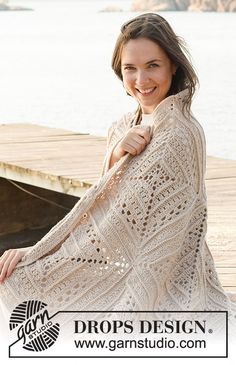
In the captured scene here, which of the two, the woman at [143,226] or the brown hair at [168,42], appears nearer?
the woman at [143,226]

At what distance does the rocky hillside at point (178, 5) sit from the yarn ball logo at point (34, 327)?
4346 centimetres

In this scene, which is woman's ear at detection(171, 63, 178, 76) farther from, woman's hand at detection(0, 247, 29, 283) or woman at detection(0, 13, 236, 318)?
woman's hand at detection(0, 247, 29, 283)

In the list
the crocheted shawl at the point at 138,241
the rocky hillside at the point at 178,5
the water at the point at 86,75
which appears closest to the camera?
the crocheted shawl at the point at 138,241

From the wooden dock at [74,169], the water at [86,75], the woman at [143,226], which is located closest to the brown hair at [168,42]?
the woman at [143,226]

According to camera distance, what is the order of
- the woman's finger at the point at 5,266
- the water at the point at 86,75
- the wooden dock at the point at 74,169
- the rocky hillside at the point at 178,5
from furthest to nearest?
the rocky hillside at the point at 178,5 < the water at the point at 86,75 < the wooden dock at the point at 74,169 < the woman's finger at the point at 5,266

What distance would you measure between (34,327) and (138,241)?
1.29 feet

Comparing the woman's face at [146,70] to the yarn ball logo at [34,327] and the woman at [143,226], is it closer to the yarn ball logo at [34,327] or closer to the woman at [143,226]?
the woman at [143,226]

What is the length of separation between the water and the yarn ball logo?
3.43ft

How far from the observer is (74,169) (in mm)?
6590

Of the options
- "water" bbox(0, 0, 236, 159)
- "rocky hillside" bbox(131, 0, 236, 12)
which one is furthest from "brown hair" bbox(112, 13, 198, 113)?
"rocky hillside" bbox(131, 0, 236, 12)

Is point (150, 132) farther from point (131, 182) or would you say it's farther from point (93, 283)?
point (93, 283)

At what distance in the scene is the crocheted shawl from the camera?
9.81 feet

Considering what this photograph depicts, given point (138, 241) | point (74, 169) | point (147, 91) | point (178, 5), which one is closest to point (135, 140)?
point (147, 91)

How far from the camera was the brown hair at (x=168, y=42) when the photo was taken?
10.2ft
